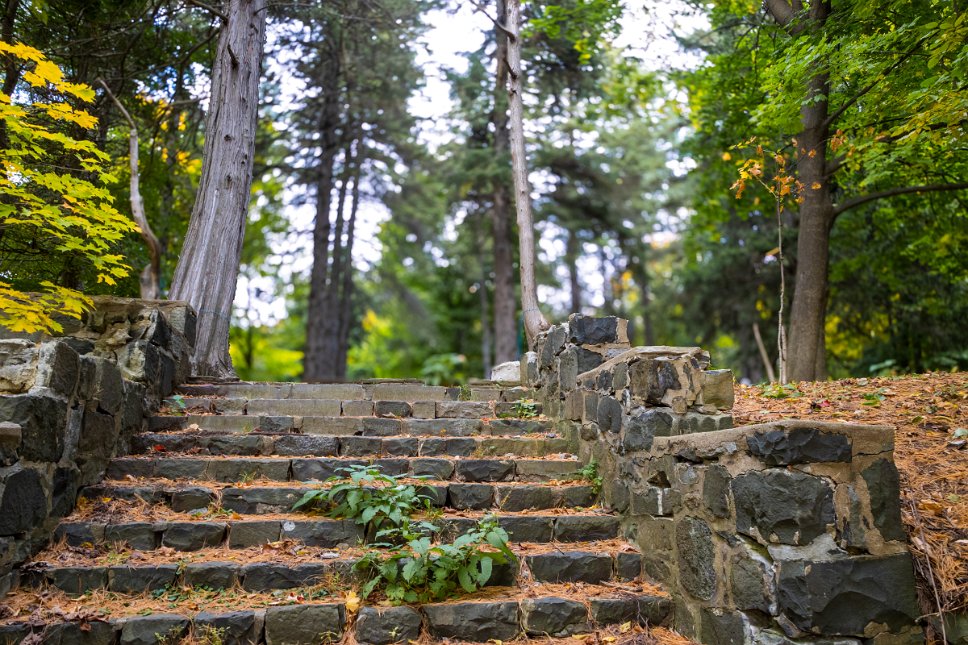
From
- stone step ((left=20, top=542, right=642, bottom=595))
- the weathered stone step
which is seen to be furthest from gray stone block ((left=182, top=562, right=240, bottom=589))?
the weathered stone step

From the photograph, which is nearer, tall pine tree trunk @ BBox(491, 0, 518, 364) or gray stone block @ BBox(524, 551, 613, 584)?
gray stone block @ BBox(524, 551, 613, 584)

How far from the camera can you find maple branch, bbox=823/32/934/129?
18.0 ft

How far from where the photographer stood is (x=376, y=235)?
17.3 m

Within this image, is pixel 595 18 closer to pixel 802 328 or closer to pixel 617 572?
pixel 802 328

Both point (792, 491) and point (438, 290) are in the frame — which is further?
point (438, 290)

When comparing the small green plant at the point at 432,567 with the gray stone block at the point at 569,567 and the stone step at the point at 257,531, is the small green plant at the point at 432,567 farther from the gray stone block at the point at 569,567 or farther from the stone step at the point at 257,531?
the stone step at the point at 257,531

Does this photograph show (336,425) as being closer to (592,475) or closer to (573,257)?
(592,475)

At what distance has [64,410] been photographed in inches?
156

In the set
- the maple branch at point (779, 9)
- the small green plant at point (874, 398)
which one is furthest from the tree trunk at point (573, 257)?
the small green plant at point (874, 398)

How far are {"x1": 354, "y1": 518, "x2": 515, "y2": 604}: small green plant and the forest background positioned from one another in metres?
4.09

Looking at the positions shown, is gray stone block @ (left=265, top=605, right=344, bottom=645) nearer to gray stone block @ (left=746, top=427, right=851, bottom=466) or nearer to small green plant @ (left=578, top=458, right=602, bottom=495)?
small green plant @ (left=578, top=458, right=602, bottom=495)

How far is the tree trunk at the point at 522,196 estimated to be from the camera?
784 centimetres

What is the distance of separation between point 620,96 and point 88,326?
10.1 metres

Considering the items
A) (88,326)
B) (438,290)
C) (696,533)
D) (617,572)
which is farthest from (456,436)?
(438,290)
